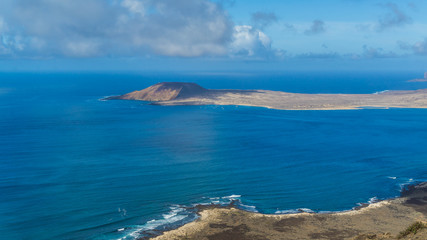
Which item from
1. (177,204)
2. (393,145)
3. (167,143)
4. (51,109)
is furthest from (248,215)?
(51,109)

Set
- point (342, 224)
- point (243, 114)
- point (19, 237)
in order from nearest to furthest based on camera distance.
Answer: point (19, 237), point (342, 224), point (243, 114)

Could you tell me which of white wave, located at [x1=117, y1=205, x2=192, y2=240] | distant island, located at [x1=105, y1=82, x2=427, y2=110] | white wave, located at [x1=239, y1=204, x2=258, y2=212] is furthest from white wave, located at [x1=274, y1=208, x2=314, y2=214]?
distant island, located at [x1=105, y1=82, x2=427, y2=110]

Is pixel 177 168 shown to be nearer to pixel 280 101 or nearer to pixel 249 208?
pixel 249 208

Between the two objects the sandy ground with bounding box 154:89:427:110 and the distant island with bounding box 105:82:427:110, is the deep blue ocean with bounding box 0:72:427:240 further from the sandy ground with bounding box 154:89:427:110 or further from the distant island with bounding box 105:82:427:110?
the distant island with bounding box 105:82:427:110

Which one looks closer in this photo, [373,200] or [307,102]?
[373,200]

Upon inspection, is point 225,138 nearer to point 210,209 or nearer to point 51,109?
point 210,209

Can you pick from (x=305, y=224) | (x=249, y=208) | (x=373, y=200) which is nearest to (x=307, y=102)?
(x=373, y=200)

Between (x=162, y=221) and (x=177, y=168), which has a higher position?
(x=177, y=168)
